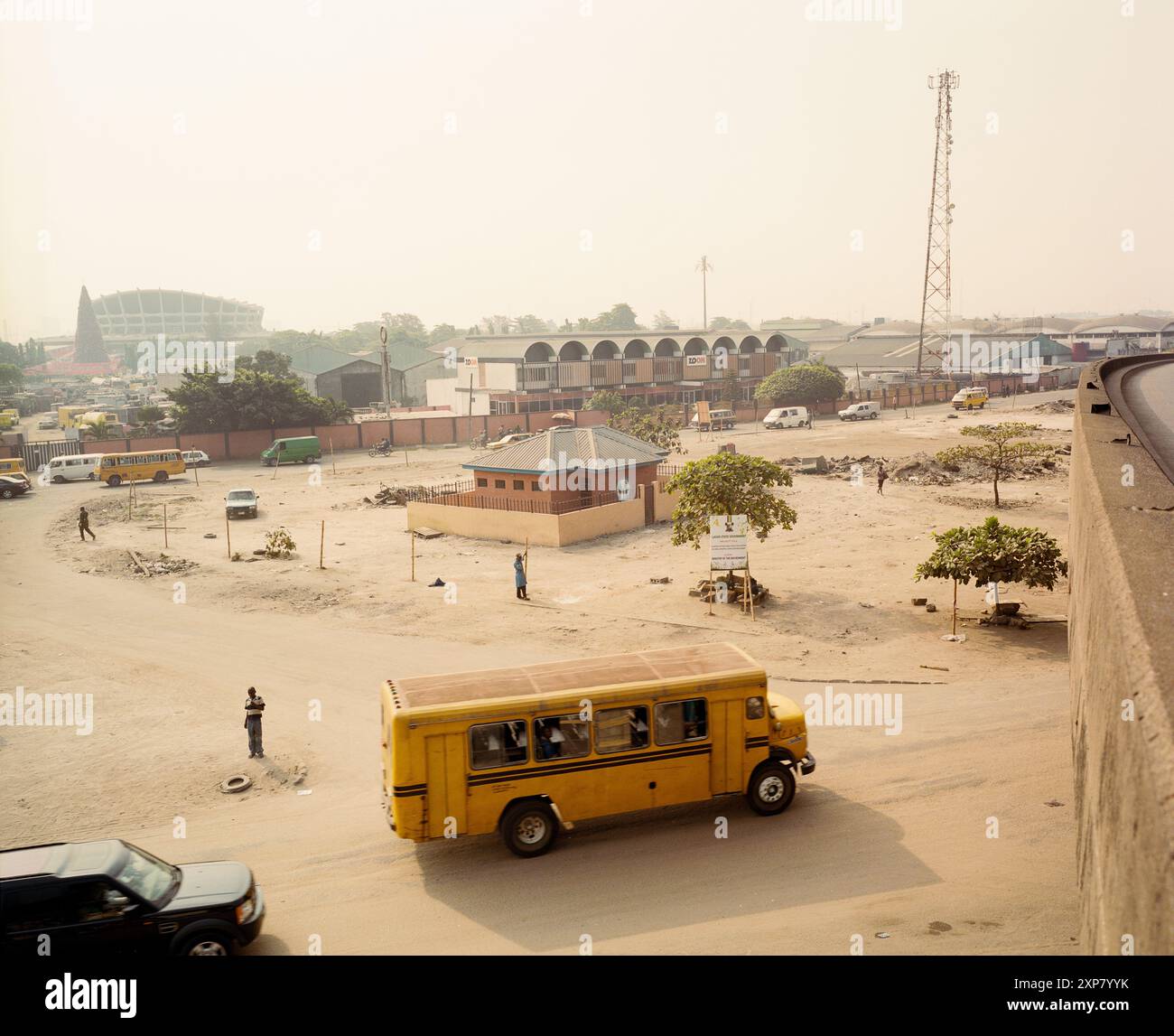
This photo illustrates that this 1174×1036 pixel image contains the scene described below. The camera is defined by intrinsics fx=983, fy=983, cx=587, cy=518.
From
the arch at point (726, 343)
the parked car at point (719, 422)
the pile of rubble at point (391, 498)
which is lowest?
the pile of rubble at point (391, 498)

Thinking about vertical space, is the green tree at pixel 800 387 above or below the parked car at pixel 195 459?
above

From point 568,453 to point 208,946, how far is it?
28.3 metres

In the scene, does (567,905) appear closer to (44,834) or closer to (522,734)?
(522,734)

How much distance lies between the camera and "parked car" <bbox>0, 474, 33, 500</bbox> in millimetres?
49531

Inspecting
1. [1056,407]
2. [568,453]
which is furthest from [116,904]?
[1056,407]

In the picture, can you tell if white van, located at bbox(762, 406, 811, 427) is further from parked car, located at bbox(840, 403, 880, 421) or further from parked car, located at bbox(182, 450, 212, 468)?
parked car, located at bbox(182, 450, 212, 468)

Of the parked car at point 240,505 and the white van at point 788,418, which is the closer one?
the parked car at point 240,505

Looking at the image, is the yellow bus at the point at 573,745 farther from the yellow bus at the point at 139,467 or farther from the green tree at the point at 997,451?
the yellow bus at the point at 139,467

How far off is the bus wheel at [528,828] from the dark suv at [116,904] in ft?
9.97

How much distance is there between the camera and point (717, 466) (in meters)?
26.4

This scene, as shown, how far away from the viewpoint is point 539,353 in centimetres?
8338

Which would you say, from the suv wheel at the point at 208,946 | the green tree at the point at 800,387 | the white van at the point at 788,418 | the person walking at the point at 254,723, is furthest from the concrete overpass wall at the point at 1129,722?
the green tree at the point at 800,387

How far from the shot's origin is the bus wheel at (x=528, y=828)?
1230 centimetres

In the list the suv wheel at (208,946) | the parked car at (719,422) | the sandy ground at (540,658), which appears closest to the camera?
the suv wheel at (208,946)
